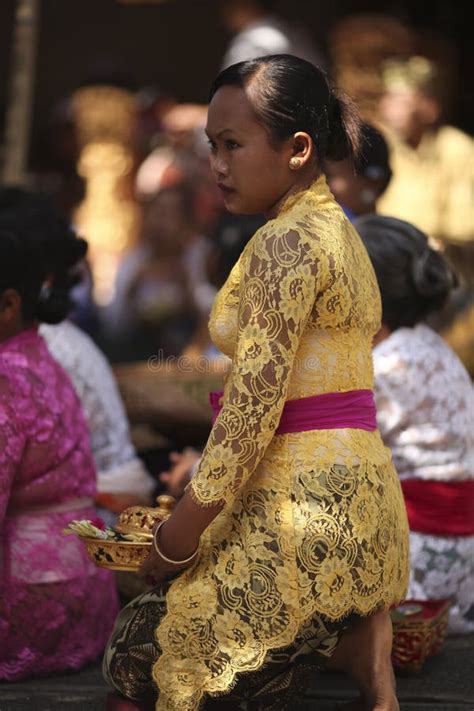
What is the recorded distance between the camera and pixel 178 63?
10.7 m

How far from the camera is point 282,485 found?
9.91 ft

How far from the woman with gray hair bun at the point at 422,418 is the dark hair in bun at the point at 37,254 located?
92 centimetres

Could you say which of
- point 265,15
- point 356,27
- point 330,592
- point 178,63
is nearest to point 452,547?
point 330,592

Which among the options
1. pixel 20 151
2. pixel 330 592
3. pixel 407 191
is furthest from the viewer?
pixel 407 191

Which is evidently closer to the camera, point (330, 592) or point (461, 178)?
point (330, 592)

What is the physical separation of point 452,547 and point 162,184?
18.5ft

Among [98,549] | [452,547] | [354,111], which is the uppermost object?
[354,111]

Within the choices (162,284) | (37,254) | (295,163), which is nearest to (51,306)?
(37,254)

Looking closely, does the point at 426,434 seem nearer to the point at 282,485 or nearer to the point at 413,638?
the point at 413,638

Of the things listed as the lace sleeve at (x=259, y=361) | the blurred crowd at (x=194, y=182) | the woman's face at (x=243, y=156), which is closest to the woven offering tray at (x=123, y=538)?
the lace sleeve at (x=259, y=361)

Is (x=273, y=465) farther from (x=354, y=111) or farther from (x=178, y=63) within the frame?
(x=178, y=63)

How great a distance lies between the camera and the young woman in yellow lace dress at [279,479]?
2928mm

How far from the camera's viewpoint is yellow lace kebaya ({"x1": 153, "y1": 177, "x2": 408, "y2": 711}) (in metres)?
2.92

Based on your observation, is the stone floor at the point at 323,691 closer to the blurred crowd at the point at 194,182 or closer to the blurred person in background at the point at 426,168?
the blurred crowd at the point at 194,182
